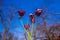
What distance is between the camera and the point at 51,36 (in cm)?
160

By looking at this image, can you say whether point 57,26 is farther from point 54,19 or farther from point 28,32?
point 28,32

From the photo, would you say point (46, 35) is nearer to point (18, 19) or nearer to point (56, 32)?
point (56, 32)

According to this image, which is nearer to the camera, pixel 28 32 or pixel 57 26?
pixel 28 32

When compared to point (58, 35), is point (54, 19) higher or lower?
higher

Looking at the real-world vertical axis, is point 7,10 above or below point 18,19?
above

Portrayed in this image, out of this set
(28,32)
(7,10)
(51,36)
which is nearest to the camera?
(28,32)

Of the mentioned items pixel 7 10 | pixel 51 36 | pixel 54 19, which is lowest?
pixel 51 36

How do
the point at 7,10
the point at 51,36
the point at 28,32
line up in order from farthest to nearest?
the point at 7,10
the point at 51,36
the point at 28,32

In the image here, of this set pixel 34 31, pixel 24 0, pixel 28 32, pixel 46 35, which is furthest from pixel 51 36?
pixel 24 0

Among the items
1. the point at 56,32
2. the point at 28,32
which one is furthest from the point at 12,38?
the point at 56,32

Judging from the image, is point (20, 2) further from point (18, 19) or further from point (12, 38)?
point (12, 38)

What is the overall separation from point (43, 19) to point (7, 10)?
41 centimetres

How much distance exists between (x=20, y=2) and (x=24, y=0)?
0.16 feet

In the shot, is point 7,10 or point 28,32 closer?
point 28,32
